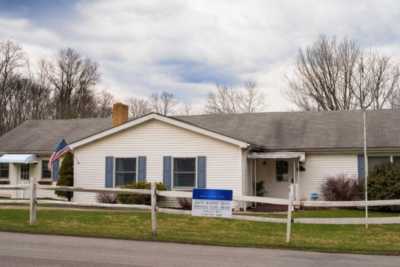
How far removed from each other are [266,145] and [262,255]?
14.6 metres

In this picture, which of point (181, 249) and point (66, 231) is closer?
point (181, 249)

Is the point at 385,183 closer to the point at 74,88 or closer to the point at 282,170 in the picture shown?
the point at 282,170

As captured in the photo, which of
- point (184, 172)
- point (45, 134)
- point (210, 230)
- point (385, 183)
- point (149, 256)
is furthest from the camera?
point (45, 134)

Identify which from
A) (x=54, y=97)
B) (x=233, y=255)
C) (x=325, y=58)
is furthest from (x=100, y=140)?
(x=54, y=97)

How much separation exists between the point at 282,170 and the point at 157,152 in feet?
20.2

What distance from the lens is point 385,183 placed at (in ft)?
68.4

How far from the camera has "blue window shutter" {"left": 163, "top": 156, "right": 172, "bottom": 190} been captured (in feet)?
72.7

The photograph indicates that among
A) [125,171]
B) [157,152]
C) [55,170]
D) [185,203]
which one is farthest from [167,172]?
[55,170]

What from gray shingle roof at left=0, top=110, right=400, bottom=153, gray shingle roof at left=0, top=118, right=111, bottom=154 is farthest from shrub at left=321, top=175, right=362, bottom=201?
gray shingle roof at left=0, top=118, right=111, bottom=154

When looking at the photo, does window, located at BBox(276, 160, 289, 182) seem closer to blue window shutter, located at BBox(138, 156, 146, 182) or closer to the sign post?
blue window shutter, located at BBox(138, 156, 146, 182)

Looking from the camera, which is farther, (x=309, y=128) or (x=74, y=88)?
(x=74, y=88)

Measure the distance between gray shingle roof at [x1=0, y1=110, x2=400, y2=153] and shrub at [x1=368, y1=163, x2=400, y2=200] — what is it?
1.79m

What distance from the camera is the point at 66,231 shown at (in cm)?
1306

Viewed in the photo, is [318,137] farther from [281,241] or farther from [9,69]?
[9,69]
